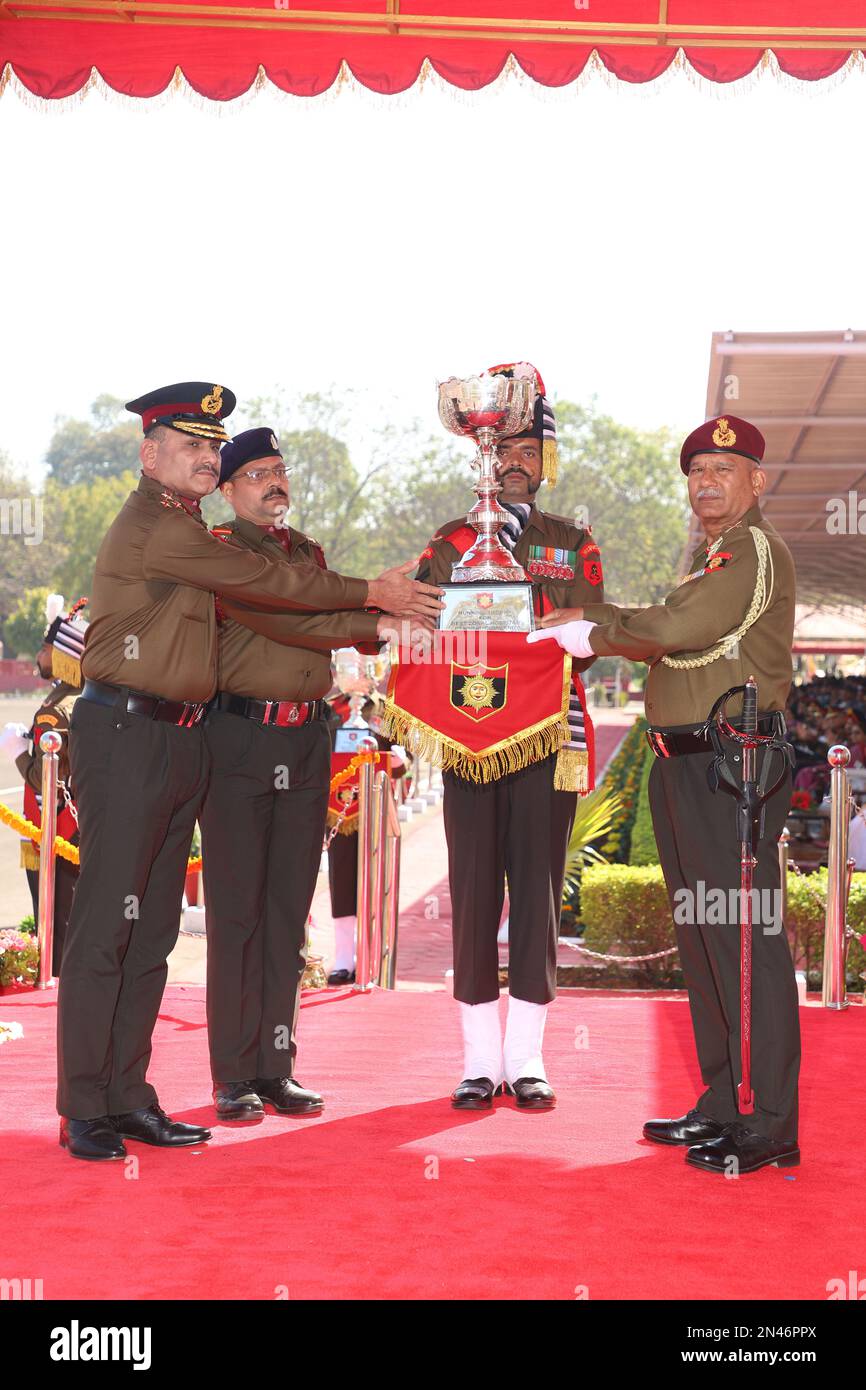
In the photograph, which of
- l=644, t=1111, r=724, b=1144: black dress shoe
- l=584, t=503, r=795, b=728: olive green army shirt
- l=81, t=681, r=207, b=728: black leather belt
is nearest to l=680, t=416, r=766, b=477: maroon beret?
l=584, t=503, r=795, b=728: olive green army shirt

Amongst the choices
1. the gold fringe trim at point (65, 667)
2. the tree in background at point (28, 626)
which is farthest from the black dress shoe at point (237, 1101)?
the tree in background at point (28, 626)

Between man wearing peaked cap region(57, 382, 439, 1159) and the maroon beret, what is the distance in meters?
1.26

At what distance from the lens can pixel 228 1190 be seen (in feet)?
12.2

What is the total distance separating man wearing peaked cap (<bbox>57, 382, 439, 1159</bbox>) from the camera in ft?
13.5

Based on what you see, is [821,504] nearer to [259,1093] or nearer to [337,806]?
[337,806]

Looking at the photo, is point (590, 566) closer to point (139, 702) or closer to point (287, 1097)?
point (139, 702)

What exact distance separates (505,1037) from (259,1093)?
870mm

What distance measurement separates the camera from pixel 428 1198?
3.65m

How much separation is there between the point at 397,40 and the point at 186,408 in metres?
2.30

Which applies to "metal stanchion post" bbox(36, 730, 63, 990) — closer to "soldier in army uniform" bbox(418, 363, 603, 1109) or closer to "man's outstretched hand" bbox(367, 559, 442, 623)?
"soldier in army uniform" bbox(418, 363, 603, 1109)

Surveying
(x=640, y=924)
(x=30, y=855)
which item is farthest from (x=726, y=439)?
(x=640, y=924)

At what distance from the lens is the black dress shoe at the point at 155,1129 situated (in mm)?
4152

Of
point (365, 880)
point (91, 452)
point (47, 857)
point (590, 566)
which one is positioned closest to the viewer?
point (590, 566)
